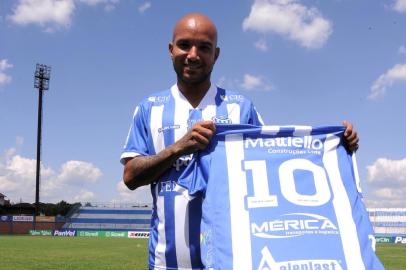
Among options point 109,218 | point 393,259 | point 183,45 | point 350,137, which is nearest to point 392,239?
point 393,259

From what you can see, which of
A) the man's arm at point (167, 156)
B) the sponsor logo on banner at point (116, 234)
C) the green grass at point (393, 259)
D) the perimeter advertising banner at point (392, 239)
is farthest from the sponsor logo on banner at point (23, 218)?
the man's arm at point (167, 156)

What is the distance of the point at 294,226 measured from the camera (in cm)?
256

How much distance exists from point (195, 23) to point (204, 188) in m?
0.90

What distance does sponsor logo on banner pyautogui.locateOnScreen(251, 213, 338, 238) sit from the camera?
2.54m

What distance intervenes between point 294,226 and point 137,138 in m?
0.99

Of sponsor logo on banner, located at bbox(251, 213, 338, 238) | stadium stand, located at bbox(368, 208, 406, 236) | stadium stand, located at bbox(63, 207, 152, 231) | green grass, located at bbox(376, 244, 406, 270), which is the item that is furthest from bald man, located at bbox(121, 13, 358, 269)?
stadium stand, located at bbox(63, 207, 152, 231)

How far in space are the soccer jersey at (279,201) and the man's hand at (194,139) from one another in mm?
141

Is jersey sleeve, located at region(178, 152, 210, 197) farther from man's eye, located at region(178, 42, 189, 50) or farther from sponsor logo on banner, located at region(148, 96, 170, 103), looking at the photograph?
man's eye, located at region(178, 42, 189, 50)

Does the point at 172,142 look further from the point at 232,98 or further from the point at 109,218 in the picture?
the point at 109,218

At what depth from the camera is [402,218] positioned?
169ft

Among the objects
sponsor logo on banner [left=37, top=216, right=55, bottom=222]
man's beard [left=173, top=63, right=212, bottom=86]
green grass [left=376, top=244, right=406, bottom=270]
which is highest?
sponsor logo on banner [left=37, top=216, right=55, bottom=222]

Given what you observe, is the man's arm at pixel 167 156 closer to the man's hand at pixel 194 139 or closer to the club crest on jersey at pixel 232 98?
the man's hand at pixel 194 139

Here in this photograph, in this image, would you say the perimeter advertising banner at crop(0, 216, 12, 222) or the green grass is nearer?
the green grass

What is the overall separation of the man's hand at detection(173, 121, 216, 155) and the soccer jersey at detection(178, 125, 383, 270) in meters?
0.14
